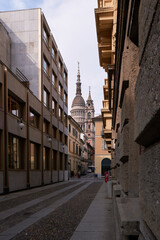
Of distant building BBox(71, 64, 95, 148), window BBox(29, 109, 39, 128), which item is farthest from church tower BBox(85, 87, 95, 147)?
window BBox(29, 109, 39, 128)

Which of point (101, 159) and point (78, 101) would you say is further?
point (78, 101)

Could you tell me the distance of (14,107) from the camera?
2027 cm

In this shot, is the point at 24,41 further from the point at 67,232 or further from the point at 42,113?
the point at 67,232

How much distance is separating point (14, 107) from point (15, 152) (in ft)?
11.2

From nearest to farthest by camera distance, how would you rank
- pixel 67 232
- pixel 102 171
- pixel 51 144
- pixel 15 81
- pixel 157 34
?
pixel 157 34
pixel 67 232
pixel 15 81
pixel 51 144
pixel 102 171

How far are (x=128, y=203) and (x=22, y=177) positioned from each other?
19.1 m

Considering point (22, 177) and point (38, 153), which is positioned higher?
point (38, 153)

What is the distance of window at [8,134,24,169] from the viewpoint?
18.9 meters

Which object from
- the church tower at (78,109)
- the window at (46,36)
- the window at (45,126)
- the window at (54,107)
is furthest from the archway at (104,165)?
the church tower at (78,109)

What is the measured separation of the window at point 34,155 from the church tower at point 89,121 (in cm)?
12194

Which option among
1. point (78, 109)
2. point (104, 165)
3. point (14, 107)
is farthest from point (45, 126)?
point (78, 109)

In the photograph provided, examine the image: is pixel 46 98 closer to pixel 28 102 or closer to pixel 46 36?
pixel 46 36

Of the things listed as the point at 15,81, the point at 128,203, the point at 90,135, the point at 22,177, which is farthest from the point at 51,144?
the point at 90,135

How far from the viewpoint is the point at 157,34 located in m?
1.05
